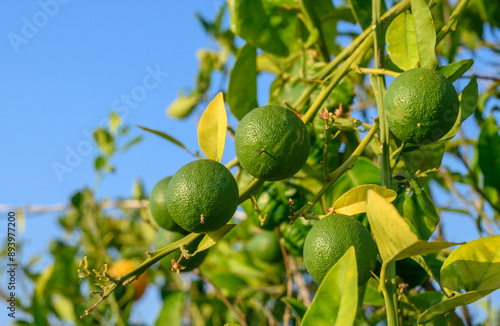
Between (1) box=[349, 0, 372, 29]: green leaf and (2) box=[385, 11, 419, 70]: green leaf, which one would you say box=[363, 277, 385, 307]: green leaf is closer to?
(2) box=[385, 11, 419, 70]: green leaf

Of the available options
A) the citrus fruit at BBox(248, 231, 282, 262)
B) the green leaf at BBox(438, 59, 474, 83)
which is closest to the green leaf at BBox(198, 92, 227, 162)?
the green leaf at BBox(438, 59, 474, 83)

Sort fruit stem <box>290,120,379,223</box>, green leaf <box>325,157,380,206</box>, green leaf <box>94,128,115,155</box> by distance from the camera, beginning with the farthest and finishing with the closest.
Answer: green leaf <box>94,128,115,155</box> → green leaf <box>325,157,380,206</box> → fruit stem <box>290,120,379,223</box>

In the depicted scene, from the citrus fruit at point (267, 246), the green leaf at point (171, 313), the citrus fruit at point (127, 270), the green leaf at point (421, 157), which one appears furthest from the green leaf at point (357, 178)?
the citrus fruit at point (127, 270)

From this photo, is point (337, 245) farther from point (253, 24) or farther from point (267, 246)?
point (267, 246)

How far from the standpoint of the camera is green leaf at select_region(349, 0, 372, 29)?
114 cm

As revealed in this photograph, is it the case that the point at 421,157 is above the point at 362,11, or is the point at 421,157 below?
below

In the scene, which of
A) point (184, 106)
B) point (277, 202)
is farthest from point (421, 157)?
point (184, 106)

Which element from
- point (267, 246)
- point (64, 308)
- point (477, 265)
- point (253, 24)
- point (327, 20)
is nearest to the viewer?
point (477, 265)

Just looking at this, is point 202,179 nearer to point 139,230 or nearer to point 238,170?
point 238,170

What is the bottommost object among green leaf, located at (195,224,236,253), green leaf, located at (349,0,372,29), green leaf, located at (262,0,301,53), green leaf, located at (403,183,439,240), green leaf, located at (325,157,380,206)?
green leaf, located at (325,157,380,206)

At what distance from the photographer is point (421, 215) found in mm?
759

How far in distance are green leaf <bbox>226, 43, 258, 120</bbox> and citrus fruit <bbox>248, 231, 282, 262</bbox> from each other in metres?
0.55

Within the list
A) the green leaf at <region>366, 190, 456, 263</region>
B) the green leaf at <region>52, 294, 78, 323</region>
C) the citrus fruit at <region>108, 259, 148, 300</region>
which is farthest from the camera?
the citrus fruit at <region>108, 259, 148, 300</region>

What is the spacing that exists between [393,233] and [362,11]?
77cm
